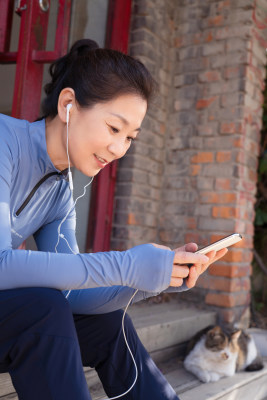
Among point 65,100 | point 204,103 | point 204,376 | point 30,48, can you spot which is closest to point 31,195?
point 65,100

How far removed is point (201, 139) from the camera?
3.23 meters

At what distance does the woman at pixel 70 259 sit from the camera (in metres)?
1.09

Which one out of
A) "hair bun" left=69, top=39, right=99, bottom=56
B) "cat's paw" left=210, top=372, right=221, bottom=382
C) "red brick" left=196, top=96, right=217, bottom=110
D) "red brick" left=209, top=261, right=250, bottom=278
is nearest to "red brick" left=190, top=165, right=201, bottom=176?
"red brick" left=196, top=96, right=217, bottom=110

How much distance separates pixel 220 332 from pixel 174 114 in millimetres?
1637

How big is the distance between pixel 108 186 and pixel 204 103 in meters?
0.94

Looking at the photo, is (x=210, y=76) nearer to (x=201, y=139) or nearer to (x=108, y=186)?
(x=201, y=139)

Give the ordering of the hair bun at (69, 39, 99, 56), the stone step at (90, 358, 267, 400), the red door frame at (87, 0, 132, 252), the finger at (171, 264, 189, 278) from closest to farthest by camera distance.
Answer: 1. the finger at (171, 264, 189, 278)
2. the hair bun at (69, 39, 99, 56)
3. the stone step at (90, 358, 267, 400)
4. the red door frame at (87, 0, 132, 252)

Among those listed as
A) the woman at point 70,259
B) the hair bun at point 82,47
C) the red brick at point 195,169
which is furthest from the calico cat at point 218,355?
the hair bun at point 82,47

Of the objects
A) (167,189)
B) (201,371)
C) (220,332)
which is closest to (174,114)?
(167,189)

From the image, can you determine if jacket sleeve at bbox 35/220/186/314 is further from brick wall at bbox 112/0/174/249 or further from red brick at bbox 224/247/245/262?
red brick at bbox 224/247/245/262

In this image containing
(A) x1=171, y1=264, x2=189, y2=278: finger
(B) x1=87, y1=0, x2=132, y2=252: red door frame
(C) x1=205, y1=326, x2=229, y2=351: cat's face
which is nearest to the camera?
(A) x1=171, y1=264, x2=189, y2=278: finger

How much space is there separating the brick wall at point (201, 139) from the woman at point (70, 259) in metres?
1.57

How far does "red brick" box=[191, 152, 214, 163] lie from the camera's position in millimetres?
3168

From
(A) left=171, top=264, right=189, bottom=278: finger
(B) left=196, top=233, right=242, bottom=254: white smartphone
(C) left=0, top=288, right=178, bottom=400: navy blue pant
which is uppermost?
(B) left=196, top=233, right=242, bottom=254: white smartphone
